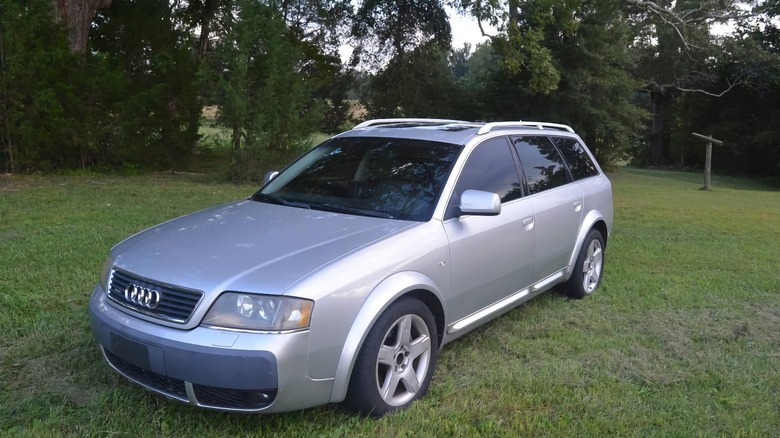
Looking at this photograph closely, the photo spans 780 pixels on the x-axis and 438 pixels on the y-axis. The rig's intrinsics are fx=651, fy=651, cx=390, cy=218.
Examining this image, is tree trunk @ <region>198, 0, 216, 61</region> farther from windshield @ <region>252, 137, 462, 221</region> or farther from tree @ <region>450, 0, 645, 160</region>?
windshield @ <region>252, 137, 462, 221</region>

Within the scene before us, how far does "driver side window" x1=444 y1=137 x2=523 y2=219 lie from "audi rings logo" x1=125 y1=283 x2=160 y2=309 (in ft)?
5.99

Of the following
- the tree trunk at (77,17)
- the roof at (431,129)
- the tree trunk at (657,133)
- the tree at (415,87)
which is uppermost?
the tree trunk at (77,17)

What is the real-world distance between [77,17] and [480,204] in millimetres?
13957

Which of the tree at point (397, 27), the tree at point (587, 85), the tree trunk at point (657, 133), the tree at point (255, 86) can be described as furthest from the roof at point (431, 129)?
the tree trunk at point (657, 133)

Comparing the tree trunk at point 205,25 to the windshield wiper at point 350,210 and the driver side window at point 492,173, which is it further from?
the windshield wiper at point 350,210

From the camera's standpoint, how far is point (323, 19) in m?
27.2

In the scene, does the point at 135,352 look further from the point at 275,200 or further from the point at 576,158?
the point at 576,158

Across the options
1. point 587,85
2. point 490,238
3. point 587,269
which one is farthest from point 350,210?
point 587,85

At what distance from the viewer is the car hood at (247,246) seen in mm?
3062

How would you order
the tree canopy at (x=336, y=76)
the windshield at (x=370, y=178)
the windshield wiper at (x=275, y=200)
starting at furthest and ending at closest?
the tree canopy at (x=336, y=76) < the windshield wiper at (x=275, y=200) < the windshield at (x=370, y=178)

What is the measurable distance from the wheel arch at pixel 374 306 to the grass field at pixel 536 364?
290 mm

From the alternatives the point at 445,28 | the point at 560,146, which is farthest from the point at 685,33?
the point at 560,146

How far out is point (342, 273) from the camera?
3148mm

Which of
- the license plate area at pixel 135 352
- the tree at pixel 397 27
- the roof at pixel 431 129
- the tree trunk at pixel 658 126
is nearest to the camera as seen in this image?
the license plate area at pixel 135 352
